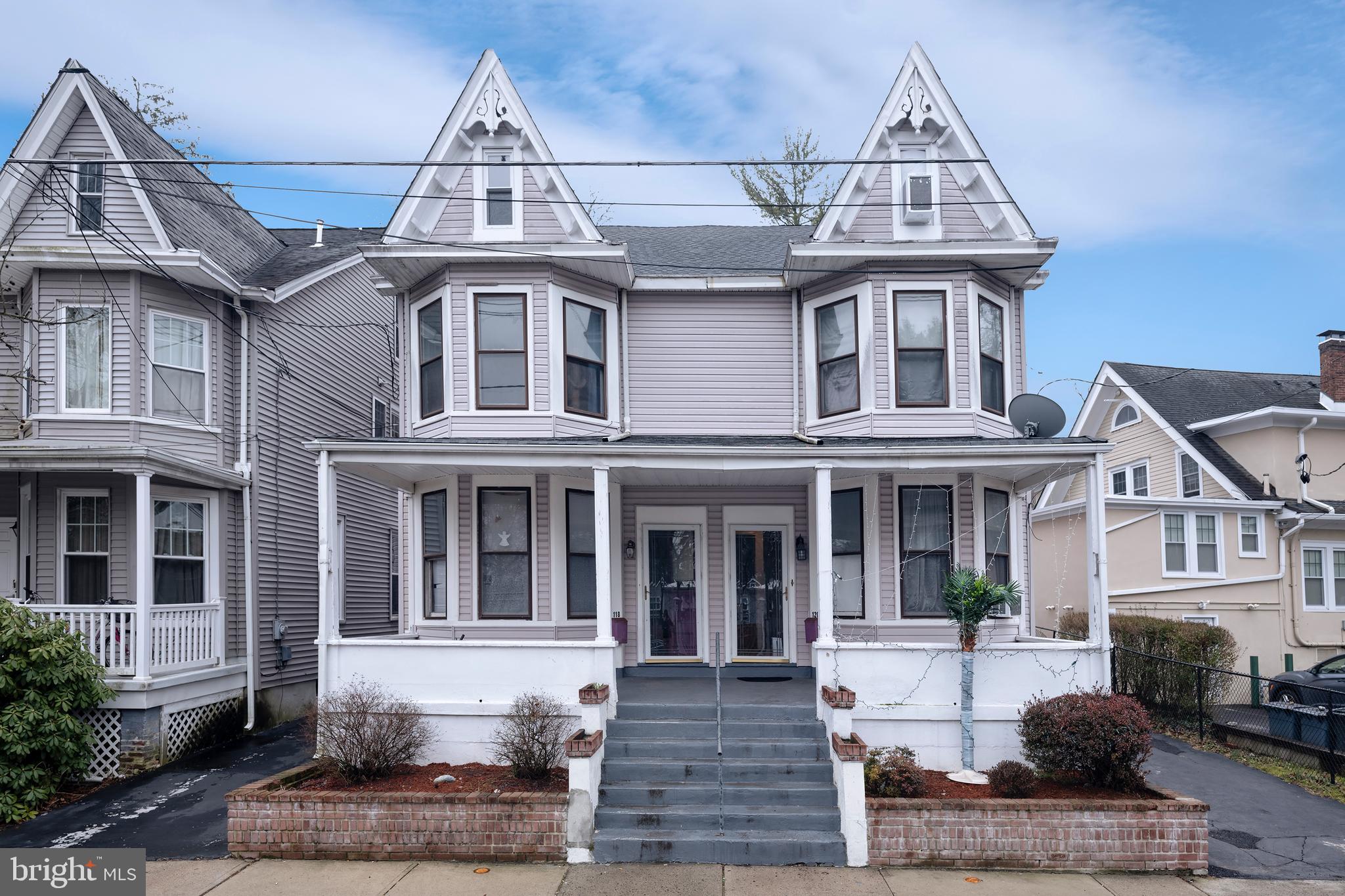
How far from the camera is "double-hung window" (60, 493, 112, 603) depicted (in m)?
13.7

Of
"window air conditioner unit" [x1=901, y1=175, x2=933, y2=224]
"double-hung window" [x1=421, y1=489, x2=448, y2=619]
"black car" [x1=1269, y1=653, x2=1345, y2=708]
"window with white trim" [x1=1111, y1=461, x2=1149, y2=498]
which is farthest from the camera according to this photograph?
"window with white trim" [x1=1111, y1=461, x2=1149, y2=498]

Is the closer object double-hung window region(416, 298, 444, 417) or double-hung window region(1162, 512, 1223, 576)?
double-hung window region(416, 298, 444, 417)

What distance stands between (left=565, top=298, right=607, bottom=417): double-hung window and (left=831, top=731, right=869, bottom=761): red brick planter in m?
5.82

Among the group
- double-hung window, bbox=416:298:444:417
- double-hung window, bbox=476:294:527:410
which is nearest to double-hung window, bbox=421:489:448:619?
double-hung window, bbox=416:298:444:417

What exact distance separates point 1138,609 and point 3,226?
21692mm

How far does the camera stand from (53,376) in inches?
534

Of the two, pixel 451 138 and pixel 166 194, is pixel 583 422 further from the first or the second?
pixel 166 194

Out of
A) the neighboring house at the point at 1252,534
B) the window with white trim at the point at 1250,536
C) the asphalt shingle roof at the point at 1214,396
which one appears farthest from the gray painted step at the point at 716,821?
the asphalt shingle roof at the point at 1214,396

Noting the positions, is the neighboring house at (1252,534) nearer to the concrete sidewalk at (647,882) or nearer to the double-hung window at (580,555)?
the double-hung window at (580,555)

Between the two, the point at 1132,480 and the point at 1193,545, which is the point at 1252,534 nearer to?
the point at 1193,545

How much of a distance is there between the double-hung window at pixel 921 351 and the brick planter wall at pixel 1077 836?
5685 millimetres

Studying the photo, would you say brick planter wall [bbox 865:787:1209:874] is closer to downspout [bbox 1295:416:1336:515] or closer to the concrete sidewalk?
the concrete sidewalk

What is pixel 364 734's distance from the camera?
962 centimetres

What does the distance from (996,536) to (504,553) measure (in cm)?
676
